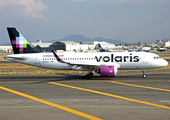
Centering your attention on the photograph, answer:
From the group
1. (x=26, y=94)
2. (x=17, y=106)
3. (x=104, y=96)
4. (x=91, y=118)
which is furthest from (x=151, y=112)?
(x=26, y=94)

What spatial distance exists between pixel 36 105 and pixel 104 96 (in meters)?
6.17

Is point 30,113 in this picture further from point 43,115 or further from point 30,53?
point 30,53

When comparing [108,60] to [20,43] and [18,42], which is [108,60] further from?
[18,42]

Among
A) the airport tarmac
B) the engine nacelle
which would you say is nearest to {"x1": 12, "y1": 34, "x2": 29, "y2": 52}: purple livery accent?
the airport tarmac

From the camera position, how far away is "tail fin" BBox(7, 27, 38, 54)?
32.5 metres

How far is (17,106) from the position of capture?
49.9ft

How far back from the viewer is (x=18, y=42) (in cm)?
3272

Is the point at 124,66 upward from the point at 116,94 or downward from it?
upward

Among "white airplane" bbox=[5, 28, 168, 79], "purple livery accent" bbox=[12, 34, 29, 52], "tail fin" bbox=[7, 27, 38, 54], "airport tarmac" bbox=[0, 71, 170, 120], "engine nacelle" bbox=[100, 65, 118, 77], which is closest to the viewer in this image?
"airport tarmac" bbox=[0, 71, 170, 120]

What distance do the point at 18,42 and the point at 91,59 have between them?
489 inches

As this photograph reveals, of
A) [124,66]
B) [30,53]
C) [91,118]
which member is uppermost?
[30,53]

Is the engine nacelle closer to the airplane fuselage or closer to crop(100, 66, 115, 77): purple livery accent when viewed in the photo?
crop(100, 66, 115, 77): purple livery accent

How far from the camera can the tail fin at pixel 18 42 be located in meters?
32.5

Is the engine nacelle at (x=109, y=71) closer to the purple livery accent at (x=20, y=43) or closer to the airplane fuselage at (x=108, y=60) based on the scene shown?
the airplane fuselage at (x=108, y=60)
